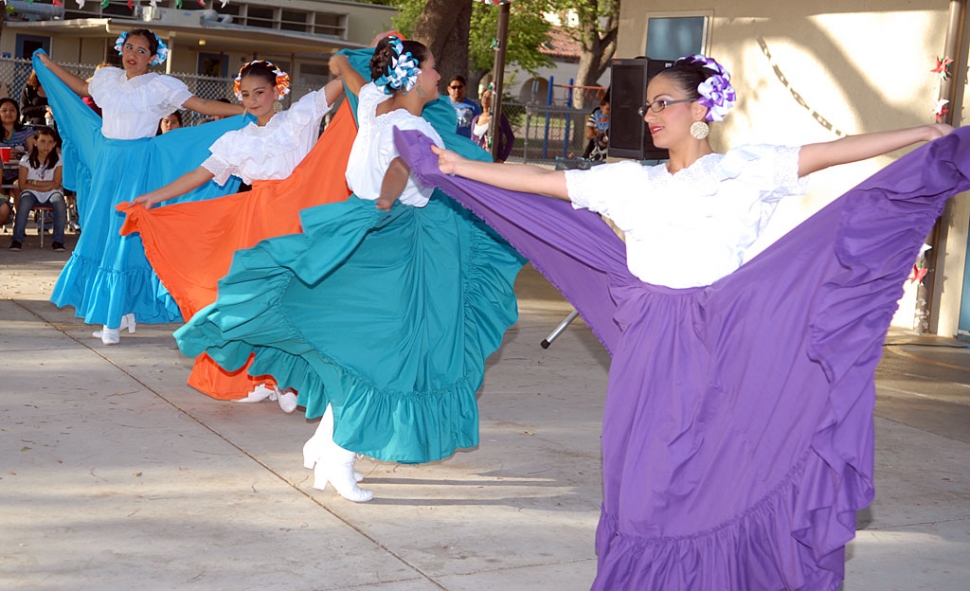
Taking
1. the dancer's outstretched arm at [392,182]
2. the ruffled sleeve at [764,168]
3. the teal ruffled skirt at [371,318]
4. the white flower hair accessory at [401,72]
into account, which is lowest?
the teal ruffled skirt at [371,318]

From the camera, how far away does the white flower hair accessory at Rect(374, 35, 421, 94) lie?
4.50 m

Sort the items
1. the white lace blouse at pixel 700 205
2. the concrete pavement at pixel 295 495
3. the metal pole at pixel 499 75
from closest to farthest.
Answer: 1. the white lace blouse at pixel 700 205
2. the concrete pavement at pixel 295 495
3. the metal pole at pixel 499 75

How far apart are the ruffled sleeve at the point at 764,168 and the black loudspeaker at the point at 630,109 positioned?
496cm

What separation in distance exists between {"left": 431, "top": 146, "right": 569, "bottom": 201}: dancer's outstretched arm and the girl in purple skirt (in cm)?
1

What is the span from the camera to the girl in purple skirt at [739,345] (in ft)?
10.5

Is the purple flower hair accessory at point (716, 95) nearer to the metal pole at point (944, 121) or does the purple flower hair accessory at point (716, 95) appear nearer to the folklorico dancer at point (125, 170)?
the folklorico dancer at point (125, 170)

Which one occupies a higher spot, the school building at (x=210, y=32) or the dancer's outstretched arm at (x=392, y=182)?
the school building at (x=210, y=32)

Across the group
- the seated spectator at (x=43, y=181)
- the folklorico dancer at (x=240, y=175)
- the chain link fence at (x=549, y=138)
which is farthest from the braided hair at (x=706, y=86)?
the chain link fence at (x=549, y=138)

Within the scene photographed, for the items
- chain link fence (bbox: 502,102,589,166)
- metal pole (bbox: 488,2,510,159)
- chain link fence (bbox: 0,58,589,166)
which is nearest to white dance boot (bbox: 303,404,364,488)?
chain link fence (bbox: 0,58,589,166)

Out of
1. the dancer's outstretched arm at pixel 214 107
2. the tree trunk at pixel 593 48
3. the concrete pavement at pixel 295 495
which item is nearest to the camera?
the concrete pavement at pixel 295 495

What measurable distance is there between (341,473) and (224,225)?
203 cm

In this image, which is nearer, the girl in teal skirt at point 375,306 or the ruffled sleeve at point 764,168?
the ruffled sleeve at point 764,168

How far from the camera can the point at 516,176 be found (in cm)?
357

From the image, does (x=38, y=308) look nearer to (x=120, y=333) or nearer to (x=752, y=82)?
(x=120, y=333)
